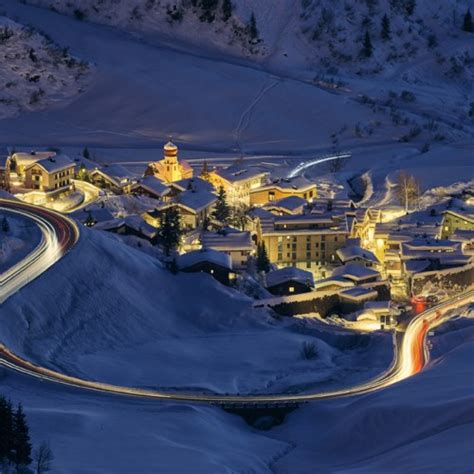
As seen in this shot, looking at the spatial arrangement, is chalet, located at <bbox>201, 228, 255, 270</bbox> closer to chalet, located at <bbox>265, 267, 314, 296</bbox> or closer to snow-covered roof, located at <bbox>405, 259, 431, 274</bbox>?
chalet, located at <bbox>265, 267, 314, 296</bbox>

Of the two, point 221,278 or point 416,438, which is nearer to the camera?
point 416,438

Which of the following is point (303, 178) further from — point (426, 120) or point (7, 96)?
point (7, 96)

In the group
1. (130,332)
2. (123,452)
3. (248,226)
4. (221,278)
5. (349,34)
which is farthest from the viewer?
(349,34)

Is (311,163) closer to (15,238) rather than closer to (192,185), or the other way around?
(192,185)

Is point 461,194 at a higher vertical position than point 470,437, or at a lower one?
lower

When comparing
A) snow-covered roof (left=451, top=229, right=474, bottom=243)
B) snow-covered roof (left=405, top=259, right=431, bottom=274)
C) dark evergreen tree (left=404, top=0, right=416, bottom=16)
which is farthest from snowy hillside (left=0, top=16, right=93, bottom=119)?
snow-covered roof (left=405, top=259, right=431, bottom=274)

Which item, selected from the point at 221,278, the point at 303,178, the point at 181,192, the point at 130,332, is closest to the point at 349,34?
the point at 303,178

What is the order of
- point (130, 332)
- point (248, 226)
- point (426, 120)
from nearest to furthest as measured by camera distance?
point (130, 332) → point (248, 226) → point (426, 120)
